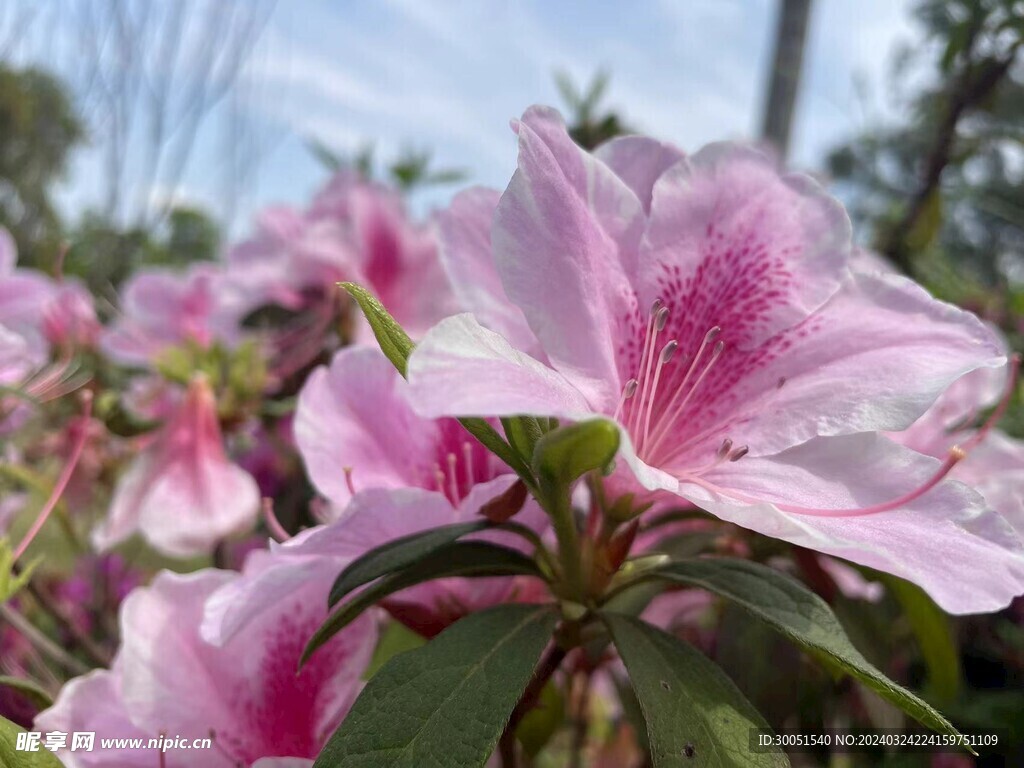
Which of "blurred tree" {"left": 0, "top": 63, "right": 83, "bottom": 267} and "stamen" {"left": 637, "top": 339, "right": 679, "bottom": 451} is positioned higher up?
"stamen" {"left": 637, "top": 339, "right": 679, "bottom": 451}

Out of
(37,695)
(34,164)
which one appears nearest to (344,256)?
(37,695)

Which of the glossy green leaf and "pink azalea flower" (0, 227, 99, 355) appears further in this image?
"pink azalea flower" (0, 227, 99, 355)

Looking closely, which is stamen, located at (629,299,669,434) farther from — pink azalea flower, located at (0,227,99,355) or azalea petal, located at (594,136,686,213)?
pink azalea flower, located at (0,227,99,355)

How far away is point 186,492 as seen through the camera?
0.97m

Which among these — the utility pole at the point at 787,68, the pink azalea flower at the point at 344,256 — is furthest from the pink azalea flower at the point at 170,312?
the utility pole at the point at 787,68

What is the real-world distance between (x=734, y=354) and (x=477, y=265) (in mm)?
178

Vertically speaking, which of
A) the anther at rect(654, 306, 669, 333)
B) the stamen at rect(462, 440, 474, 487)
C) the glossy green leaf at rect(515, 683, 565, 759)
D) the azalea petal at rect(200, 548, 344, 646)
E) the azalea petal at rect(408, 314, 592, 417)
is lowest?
the glossy green leaf at rect(515, 683, 565, 759)

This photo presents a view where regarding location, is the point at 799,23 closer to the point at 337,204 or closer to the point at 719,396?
the point at 337,204

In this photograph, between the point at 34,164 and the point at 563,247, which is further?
the point at 34,164

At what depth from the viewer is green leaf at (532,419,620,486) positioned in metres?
0.37

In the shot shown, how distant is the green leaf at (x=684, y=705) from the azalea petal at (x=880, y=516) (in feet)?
0.30

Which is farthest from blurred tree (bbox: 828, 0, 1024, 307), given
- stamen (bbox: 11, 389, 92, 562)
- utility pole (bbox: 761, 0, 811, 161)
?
utility pole (bbox: 761, 0, 811, 161)

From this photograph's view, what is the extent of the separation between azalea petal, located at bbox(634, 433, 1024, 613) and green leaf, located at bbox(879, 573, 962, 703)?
18 centimetres

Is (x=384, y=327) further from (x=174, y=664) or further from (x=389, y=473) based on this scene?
(x=174, y=664)
